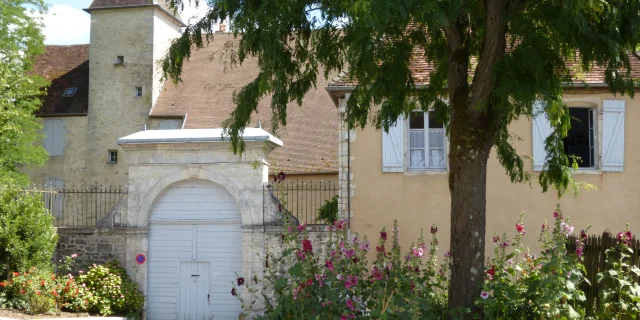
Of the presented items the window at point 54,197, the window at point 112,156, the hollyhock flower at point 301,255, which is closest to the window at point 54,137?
the window at point 54,197

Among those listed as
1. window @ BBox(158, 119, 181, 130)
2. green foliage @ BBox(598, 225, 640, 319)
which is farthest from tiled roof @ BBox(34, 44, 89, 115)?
green foliage @ BBox(598, 225, 640, 319)

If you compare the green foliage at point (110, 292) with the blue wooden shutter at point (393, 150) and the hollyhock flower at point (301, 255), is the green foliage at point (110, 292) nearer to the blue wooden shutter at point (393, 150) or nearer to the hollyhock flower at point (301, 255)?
the blue wooden shutter at point (393, 150)

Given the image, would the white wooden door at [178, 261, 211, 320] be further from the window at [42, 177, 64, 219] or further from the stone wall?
the window at [42, 177, 64, 219]

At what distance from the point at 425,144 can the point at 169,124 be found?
1511cm

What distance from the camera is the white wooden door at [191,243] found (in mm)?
15742

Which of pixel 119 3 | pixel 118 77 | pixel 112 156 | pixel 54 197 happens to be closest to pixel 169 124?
pixel 112 156

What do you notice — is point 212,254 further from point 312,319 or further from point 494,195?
point 312,319

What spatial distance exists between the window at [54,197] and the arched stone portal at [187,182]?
1.79 meters

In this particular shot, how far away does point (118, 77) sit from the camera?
2931 centimetres

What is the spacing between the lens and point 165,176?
15.8 meters

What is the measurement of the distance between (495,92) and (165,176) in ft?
33.2

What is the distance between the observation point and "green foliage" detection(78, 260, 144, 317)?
14.7m

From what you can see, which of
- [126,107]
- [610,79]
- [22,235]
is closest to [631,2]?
[610,79]

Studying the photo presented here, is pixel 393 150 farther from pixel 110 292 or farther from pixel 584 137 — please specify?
pixel 110 292
